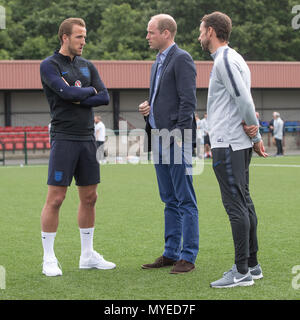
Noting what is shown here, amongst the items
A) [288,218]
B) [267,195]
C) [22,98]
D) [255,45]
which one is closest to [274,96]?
[255,45]

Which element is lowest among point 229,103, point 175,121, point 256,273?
point 256,273

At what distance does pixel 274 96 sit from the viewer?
39.8 metres

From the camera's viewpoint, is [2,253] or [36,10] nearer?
A: [2,253]

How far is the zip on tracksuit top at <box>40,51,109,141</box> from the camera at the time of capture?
18.4 ft

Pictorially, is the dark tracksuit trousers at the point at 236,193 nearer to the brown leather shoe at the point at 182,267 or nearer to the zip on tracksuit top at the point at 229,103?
the zip on tracksuit top at the point at 229,103

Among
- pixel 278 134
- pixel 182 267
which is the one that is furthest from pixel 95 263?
pixel 278 134

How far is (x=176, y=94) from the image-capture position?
5.84 m

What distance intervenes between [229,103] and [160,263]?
1735mm

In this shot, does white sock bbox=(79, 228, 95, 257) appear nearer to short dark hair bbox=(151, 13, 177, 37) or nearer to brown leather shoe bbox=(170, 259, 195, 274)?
brown leather shoe bbox=(170, 259, 195, 274)

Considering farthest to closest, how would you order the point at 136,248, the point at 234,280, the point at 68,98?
the point at 136,248 < the point at 68,98 < the point at 234,280

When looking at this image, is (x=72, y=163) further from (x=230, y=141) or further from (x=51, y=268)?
(x=230, y=141)

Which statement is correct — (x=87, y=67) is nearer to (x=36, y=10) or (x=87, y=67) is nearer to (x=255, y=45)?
(x=255, y=45)
